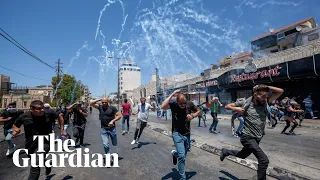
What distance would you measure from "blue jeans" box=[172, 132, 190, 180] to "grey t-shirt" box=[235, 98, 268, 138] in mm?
1148

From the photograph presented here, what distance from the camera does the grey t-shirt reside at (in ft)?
11.3

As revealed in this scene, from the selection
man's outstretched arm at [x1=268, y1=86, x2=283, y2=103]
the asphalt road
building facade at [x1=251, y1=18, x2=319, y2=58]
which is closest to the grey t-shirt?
man's outstretched arm at [x1=268, y1=86, x2=283, y2=103]

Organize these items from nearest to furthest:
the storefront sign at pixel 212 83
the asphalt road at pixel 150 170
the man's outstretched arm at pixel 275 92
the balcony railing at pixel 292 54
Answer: the man's outstretched arm at pixel 275 92 < the asphalt road at pixel 150 170 < the balcony railing at pixel 292 54 < the storefront sign at pixel 212 83

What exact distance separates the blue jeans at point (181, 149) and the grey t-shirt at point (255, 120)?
3.77 feet

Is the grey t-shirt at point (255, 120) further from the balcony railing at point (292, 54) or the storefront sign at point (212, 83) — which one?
the storefront sign at point (212, 83)

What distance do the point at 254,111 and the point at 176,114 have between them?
55.7 inches

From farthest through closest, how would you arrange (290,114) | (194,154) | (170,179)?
(290,114) → (194,154) → (170,179)

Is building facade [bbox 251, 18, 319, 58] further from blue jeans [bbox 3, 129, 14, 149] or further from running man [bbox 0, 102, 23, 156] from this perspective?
blue jeans [bbox 3, 129, 14, 149]

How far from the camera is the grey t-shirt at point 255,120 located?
3.45 meters

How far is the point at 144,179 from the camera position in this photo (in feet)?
13.1

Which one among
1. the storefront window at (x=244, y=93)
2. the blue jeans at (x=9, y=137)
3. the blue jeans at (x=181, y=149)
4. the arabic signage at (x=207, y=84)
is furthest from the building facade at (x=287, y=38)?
the blue jeans at (x=9, y=137)

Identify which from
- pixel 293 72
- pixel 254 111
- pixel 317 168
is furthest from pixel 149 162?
pixel 293 72

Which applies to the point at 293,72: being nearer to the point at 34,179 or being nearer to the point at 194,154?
the point at 194,154

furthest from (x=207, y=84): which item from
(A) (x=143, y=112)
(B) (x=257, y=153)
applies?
(B) (x=257, y=153)
